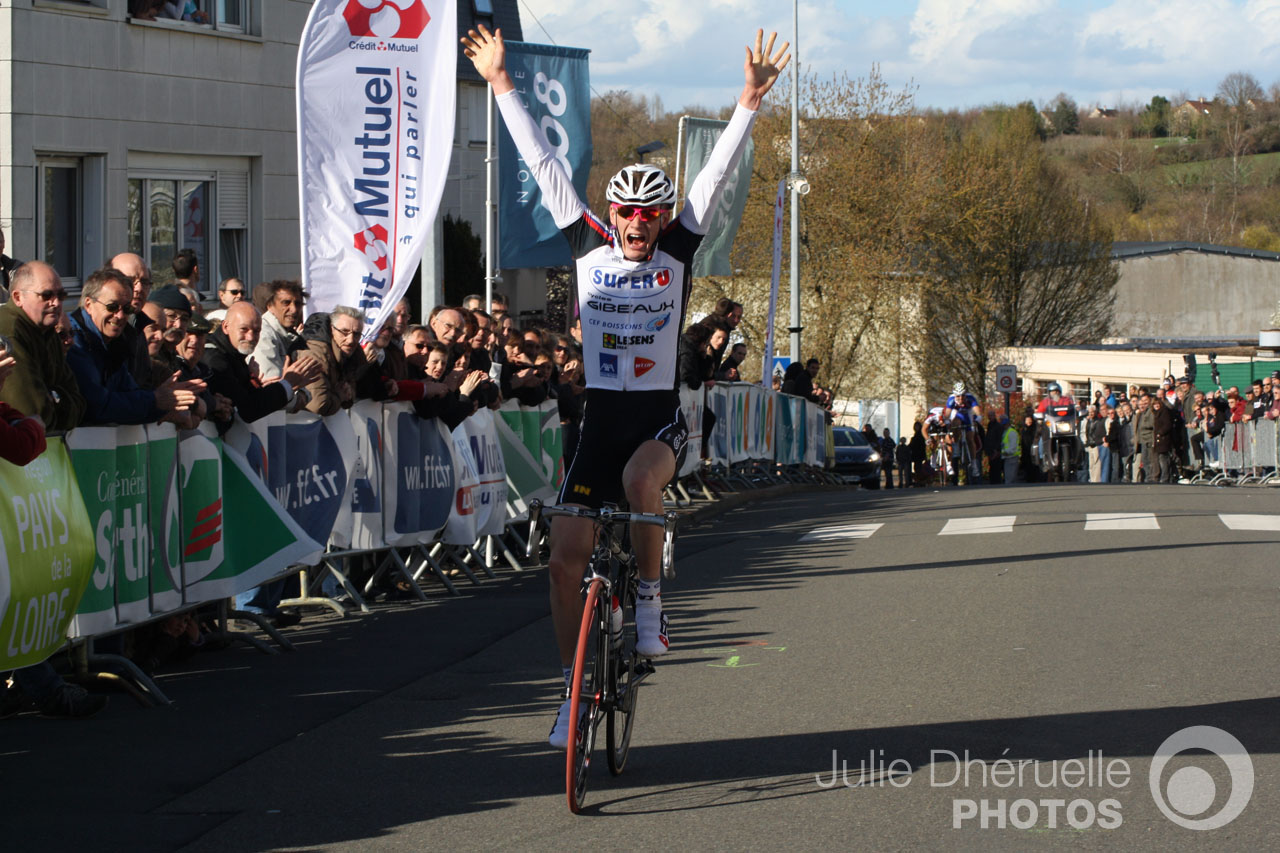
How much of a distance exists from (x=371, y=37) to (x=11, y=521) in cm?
682

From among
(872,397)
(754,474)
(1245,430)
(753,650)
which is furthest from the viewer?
(872,397)

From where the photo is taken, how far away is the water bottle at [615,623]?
20.3 feet

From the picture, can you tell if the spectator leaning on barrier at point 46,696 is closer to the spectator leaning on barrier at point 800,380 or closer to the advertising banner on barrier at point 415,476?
the advertising banner on barrier at point 415,476

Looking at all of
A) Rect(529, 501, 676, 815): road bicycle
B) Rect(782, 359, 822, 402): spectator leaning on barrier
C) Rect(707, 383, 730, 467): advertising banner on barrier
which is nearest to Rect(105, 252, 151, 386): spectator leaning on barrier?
Rect(529, 501, 676, 815): road bicycle

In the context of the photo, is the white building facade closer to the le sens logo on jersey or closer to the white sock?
the le sens logo on jersey

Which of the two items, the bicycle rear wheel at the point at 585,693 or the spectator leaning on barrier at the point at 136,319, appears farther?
the spectator leaning on barrier at the point at 136,319

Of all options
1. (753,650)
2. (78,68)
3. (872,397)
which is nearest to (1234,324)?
(872,397)

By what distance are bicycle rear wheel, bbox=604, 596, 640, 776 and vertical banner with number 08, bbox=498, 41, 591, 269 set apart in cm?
1165

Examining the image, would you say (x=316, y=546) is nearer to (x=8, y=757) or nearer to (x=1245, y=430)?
(x=8, y=757)

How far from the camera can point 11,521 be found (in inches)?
255

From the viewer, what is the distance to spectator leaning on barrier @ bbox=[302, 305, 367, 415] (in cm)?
1049

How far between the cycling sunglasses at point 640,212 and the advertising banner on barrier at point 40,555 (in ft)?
8.85

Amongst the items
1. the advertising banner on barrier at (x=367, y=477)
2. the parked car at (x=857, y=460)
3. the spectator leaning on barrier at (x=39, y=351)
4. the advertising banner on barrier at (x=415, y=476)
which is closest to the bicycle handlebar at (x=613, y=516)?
the spectator leaning on barrier at (x=39, y=351)

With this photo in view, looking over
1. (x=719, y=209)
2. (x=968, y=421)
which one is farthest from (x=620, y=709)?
(x=968, y=421)
